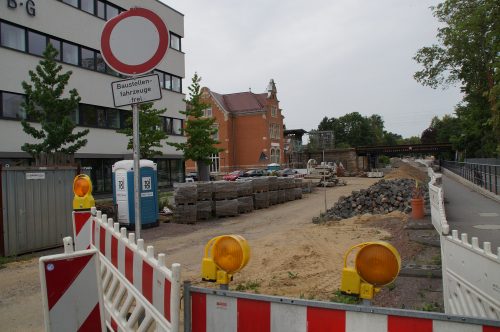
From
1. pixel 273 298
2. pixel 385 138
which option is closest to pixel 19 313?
pixel 273 298

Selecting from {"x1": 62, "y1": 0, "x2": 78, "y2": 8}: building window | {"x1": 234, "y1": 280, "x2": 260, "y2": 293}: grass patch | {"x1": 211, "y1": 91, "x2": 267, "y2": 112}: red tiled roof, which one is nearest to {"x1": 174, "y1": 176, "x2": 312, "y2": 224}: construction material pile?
{"x1": 234, "y1": 280, "x2": 260, "y2": 293}: grass patch

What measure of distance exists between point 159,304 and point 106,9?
95.7ft

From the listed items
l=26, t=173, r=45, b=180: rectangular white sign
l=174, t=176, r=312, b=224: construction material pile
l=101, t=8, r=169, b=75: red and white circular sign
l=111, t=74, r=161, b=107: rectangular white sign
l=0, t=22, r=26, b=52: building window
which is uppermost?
l=0, t=22, r=26, b=52: building window

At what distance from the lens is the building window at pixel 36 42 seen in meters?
22.3

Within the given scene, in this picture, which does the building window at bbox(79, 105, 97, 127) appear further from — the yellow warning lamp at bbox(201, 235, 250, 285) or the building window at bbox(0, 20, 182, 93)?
the yellow warning lamp at bbox(201, 235, 250, 285)

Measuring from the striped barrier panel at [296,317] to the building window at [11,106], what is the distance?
21674 mm

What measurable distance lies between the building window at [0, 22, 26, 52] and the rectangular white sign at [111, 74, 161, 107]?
20.3 meters

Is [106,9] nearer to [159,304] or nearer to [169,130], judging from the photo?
[169,130]

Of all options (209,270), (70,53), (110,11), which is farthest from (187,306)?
(110,11)

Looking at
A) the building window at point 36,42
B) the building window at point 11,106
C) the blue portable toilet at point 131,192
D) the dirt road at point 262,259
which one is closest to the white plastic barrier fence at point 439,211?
the dirt road at point 262,259

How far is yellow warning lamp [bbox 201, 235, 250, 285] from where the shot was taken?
8.57 ft

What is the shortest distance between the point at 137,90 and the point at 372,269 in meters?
3.06

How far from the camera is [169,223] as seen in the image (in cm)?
1494

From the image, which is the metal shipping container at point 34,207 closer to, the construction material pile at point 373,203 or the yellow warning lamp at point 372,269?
the yellow warning lamp at point 372,269
